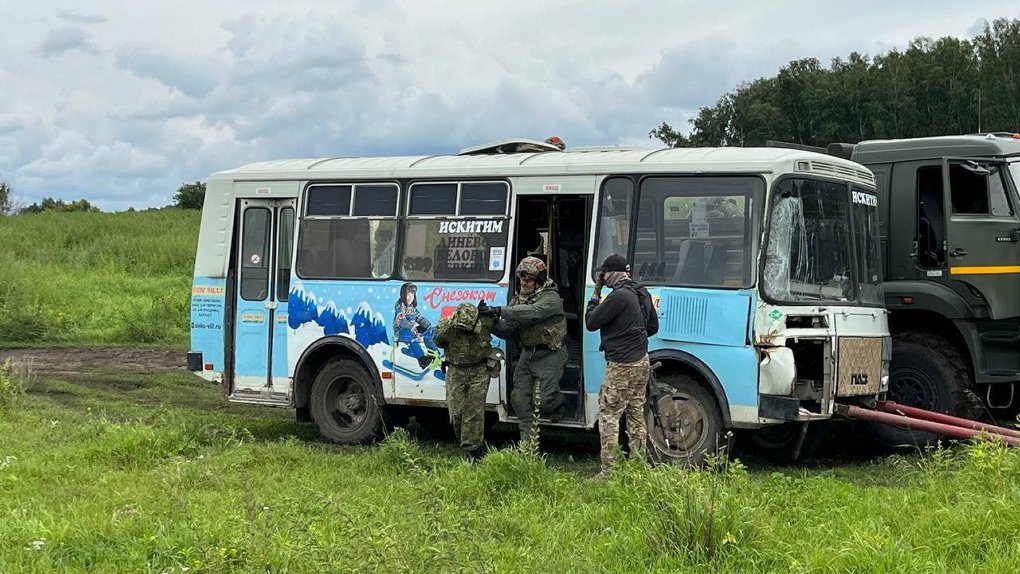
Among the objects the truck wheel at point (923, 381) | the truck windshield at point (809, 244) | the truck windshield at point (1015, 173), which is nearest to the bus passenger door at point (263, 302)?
the truck windshield at point (809, 244)

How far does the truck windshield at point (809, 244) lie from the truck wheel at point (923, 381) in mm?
1559

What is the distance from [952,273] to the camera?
9992 mm

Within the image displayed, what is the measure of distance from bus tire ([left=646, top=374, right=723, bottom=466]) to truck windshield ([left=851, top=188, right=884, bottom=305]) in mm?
1623

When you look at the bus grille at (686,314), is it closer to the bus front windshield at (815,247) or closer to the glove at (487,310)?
the bus front windshield at (815,247)

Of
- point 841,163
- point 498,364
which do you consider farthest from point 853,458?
point 498,364

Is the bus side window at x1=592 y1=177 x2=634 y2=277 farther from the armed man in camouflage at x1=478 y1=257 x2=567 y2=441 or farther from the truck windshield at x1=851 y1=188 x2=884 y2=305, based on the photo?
the truck windshield at x1=851 y1=188 x2=884 y2=305

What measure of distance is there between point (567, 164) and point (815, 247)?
7.30ft

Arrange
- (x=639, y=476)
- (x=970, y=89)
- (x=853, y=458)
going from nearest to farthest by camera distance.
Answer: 1. (x=639, y=476)
2. (x=853, y=458)
3. (x=970, y=89)

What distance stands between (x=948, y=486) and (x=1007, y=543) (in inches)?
47.1

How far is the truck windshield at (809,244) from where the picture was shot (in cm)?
864

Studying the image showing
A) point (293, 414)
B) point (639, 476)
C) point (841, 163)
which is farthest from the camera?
point (293, 414)

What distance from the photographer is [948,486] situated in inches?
279

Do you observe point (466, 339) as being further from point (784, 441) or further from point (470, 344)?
point (784, 441)

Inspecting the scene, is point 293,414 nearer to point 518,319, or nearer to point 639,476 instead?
point 518,319
